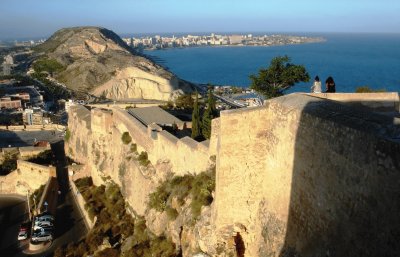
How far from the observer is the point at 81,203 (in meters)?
22.5

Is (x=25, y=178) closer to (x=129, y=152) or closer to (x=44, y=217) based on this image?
(x=44, y=217)

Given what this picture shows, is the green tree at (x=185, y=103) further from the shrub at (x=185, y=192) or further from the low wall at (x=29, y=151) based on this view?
the shrub at (x=185, y=192)

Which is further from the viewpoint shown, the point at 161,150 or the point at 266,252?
the point at 161,150

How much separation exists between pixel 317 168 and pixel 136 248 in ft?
28.5

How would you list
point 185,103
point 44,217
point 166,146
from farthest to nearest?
point 185,103 → point 44,217 → point 166,146

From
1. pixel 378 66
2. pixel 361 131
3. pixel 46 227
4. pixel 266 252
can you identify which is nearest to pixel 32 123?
pixel 46 227

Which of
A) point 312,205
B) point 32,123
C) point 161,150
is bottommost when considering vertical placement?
point 32,123

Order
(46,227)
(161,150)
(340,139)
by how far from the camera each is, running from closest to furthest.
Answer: (340,139), (161,150), (46,227)

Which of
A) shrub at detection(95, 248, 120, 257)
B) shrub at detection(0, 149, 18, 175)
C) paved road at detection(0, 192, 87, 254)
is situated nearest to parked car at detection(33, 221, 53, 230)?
paved road at detection(0, 192, 87, 254)

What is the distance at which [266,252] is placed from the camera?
907cm

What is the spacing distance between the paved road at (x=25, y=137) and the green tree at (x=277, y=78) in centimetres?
2155

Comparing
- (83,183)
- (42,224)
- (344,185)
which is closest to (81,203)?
(83,183)

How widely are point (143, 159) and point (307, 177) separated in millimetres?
11080

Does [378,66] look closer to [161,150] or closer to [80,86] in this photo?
[80,86]
